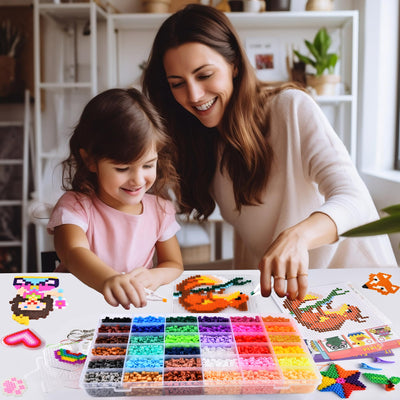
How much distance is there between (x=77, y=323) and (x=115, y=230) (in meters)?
0.44

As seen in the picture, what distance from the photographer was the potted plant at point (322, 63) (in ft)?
7.73

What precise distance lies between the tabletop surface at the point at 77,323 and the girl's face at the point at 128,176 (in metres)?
0.24

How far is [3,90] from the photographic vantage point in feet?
8.77

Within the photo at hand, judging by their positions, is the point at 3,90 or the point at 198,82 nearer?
the point at 198,82

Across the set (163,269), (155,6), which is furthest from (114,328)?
(155,6)

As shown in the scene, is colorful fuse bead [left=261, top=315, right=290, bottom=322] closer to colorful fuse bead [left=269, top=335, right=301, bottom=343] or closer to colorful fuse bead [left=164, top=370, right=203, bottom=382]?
colorful fuse bead [left=269, top=335, right=301, bottom=343]

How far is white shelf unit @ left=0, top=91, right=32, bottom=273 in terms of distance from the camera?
2.73 meters

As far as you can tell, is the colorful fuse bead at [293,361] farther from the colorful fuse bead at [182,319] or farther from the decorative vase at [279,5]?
the decorative vase at [279,5]

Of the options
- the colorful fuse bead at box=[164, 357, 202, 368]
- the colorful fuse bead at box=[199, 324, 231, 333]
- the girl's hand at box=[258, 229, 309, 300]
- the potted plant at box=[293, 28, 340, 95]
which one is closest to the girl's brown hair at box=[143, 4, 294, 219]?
the girl's hand at box=[258, 229, 309, 300]

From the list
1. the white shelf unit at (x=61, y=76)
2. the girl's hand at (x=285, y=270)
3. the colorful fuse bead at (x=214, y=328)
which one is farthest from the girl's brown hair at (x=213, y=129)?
the white shelf unit at (x=61, y=76)

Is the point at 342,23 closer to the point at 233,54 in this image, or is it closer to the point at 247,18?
the point at 247,18

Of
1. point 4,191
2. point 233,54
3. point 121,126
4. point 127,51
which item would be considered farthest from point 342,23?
point 4,191

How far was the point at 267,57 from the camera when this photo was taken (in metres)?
2.70

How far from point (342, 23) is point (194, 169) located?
1.77 meters
